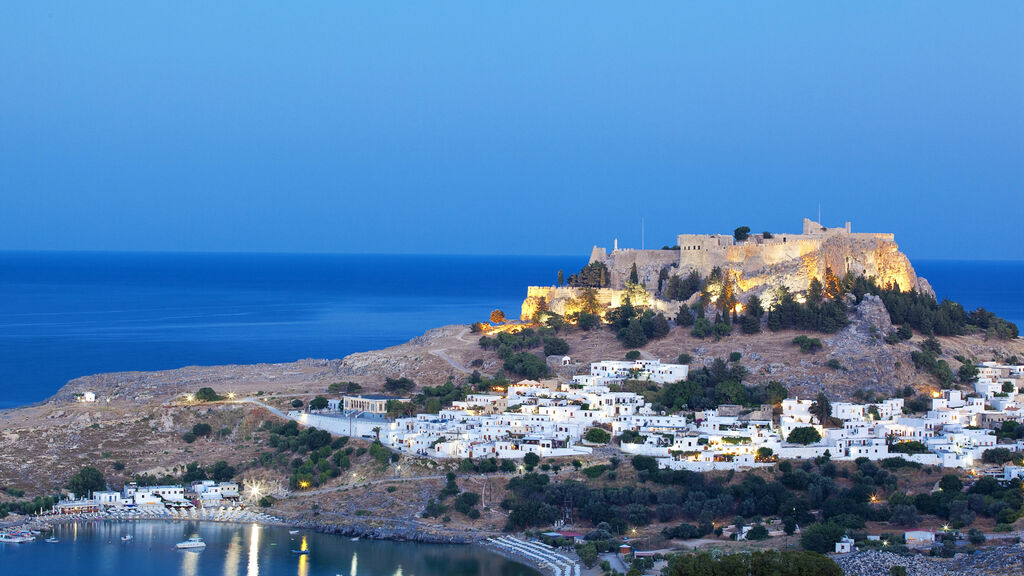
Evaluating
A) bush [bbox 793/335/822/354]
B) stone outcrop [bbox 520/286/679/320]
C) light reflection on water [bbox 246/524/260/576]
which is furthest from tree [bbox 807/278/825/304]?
light reflection on water [bbox 246/524/260/576]

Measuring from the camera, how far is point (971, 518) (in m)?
42.0

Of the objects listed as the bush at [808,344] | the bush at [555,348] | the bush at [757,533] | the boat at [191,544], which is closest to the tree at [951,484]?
the bush at [757,533]

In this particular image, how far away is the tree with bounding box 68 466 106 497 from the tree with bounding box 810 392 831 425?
75.2 ft

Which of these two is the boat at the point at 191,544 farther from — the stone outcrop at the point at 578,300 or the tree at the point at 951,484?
the stone outcrop at the point at 578,300

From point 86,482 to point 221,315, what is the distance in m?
66.8

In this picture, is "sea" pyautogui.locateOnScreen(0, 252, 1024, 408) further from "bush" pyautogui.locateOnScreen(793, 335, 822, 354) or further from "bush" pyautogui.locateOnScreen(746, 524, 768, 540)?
"bush" pyautogui.locateOnScreen(746, 524, 768, 540)

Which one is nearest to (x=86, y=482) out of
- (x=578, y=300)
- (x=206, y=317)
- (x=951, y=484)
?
(x=578, y=300)

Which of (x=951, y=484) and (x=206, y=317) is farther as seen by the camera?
(x=206, y=317)

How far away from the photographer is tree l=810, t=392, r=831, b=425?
50.1 m

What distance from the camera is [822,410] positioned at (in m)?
50.2

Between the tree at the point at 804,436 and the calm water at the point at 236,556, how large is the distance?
37.1 ft

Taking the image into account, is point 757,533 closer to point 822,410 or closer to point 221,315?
point 822,410

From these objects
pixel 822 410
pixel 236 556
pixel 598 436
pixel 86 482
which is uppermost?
pixel 822 410

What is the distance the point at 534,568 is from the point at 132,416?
21.9 m
